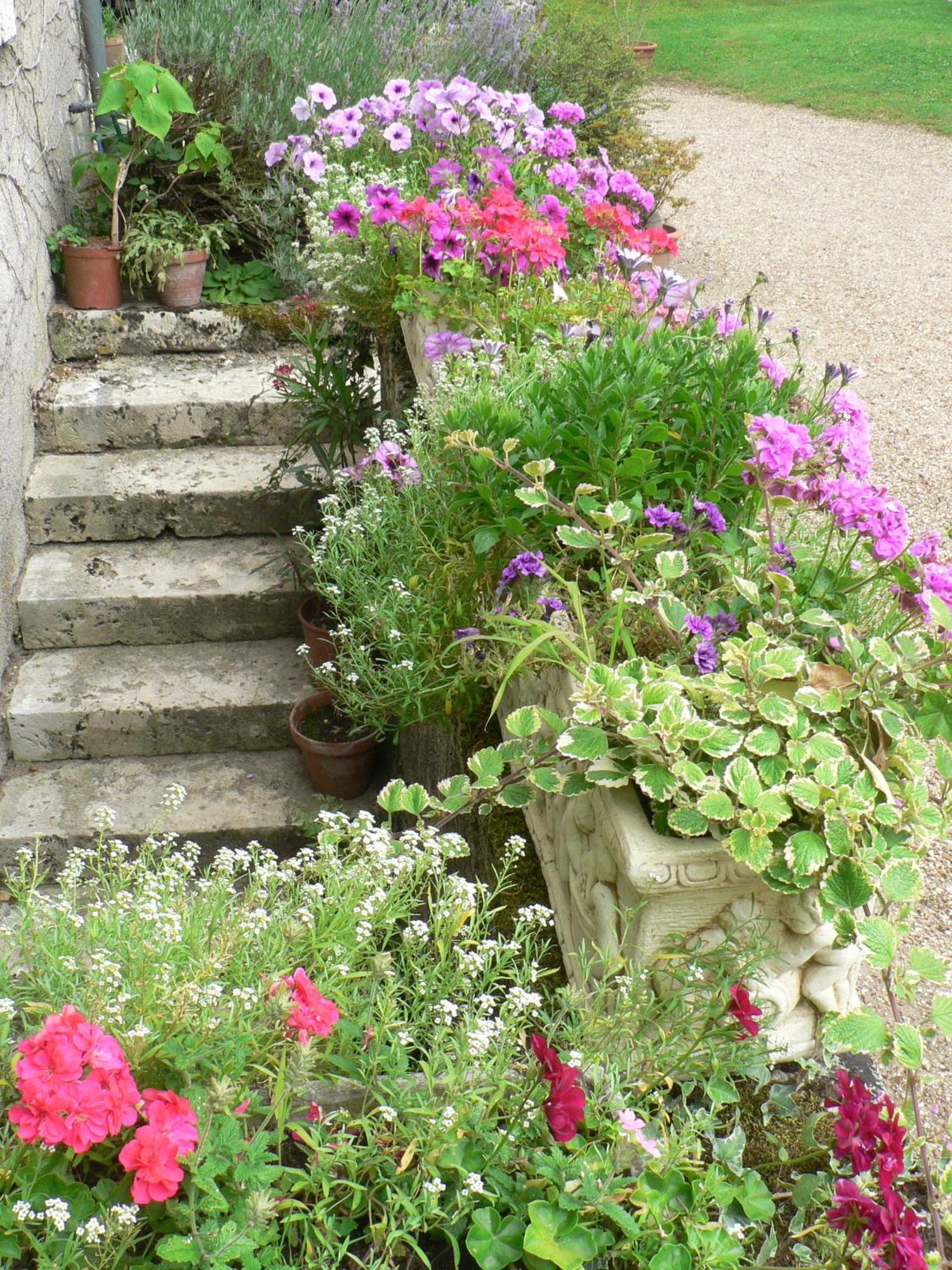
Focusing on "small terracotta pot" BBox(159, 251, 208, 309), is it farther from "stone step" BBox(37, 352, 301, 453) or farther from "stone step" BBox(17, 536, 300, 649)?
"stone step" BBox(17, 536, 300, 649)

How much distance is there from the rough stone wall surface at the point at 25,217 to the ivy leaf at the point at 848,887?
3045 mm

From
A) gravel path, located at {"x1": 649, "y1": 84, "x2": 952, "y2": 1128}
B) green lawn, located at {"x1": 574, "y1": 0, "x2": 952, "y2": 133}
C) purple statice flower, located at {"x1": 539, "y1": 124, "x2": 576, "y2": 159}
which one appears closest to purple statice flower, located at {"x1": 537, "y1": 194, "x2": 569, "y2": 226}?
purple statice flower, located at {"x1": 539, "y1": 124, "x2": 576, "y2": 159}

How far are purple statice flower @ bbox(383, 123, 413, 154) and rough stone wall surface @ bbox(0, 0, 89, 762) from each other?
52.4 inches

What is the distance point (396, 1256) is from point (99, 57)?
5.51 m

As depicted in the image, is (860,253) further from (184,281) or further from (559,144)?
(184,281)

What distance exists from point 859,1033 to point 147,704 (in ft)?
9.69

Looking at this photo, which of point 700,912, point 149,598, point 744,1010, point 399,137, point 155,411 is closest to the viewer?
point 744,1010

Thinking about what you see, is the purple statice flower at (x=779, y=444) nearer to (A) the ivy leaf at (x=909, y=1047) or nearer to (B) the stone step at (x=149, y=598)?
(A) the ivy leaf at (x=909, y=1047)

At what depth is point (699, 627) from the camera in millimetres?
1972

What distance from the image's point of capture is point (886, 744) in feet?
5.94

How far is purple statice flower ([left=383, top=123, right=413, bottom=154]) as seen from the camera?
13.7 feet

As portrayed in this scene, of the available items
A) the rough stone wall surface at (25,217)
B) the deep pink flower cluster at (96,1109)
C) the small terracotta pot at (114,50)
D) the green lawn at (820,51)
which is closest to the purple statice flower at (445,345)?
the rough stone wall surface at (25,217)

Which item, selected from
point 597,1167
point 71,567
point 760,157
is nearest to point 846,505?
point 597,1167

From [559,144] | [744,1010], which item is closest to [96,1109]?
[744,1010]
